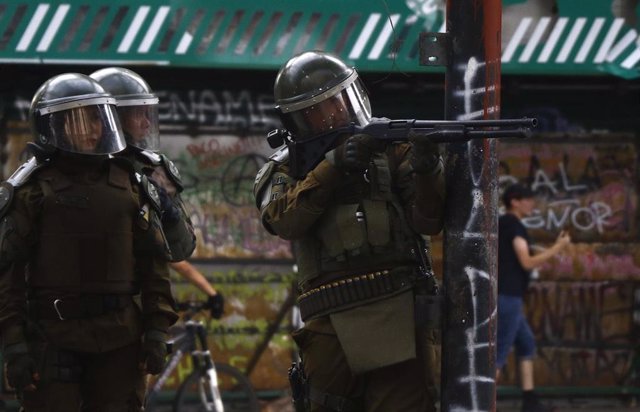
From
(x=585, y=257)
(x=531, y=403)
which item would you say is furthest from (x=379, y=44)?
(x=531, y=403)

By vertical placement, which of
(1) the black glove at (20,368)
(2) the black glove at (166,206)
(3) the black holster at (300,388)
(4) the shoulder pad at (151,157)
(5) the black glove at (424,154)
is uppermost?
(4) the shoulder pad at (151,157)

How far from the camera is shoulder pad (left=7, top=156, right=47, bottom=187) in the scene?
548 cm

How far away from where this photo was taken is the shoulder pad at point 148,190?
570 cm

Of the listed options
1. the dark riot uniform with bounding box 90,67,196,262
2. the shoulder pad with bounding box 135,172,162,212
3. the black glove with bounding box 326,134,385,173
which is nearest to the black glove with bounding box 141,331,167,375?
the dark riot uniform with bounding box 90,67,196,262

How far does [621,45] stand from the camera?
977cm

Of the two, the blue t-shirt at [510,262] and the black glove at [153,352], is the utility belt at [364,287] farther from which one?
the blue t-shirt at [510,262]

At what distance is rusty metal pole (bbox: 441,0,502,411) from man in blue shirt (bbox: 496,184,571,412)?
4678mm

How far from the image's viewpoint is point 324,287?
492 centimetres

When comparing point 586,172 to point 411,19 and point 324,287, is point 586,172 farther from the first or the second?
point 324,287

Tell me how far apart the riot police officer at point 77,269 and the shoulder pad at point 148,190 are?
0.01 m

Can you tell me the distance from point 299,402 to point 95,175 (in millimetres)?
1311

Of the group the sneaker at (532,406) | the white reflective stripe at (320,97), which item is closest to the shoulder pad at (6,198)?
the white reflective stripe at (320,97)

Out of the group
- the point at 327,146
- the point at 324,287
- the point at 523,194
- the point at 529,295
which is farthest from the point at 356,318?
the point at 529,295

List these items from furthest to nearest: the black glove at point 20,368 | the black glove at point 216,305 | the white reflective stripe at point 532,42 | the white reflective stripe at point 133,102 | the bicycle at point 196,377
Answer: the white reflective stripe at point 532,42 → the bicycle at point 196,377 → the black glove at point 216,305 → the white reflective stripe at point 133,102 → the black glove at point 20,368
